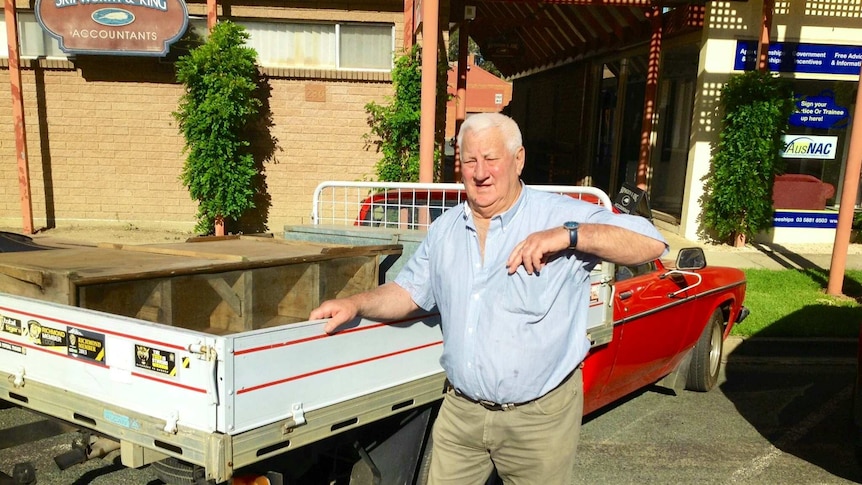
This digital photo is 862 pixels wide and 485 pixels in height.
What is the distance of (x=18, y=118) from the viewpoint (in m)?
10.5

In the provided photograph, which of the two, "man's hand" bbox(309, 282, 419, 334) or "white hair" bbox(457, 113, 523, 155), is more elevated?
"white hair" bbox(457, 113, 523, 155)

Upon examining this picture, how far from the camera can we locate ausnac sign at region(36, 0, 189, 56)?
1024 centimetres

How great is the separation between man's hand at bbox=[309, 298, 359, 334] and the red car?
5.72ft

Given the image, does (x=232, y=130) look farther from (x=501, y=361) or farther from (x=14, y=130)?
(x=501, y=361)

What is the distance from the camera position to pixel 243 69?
33.3 feet

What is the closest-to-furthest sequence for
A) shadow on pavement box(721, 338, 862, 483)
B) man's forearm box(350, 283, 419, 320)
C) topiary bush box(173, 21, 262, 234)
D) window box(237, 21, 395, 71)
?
man's forearm box(350, 283, 419, 320) → shadow on pavement box(721, 338, 862, 483) → topiary bush box(173, 21, 262, 234) → window box(237, 21, 395, 71)

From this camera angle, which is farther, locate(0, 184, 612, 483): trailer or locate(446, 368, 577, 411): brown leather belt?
locate(446, 368, 577, 411): brown leather belt

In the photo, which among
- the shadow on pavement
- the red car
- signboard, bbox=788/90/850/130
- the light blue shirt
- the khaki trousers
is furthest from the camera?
signboard, bbox=788/90/850/130

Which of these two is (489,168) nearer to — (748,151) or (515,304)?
(515,304)

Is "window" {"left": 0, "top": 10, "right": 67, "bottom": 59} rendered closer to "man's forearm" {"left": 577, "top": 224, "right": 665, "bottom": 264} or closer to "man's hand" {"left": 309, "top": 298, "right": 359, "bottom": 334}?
"man's hand" {"left": 309, "top": 298, "right": 359, "bottom": 334}

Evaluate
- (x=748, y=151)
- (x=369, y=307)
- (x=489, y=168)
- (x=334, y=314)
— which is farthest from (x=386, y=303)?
(x=748, y=151)

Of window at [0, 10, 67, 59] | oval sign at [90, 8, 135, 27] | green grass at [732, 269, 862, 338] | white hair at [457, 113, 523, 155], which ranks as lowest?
green grass at [732, 269, 862, 338]

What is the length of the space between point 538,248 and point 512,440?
2.55 feet

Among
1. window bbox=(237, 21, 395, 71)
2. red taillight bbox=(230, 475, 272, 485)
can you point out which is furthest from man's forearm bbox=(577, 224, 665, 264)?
window bbox=(237, 21, 395, 71)
